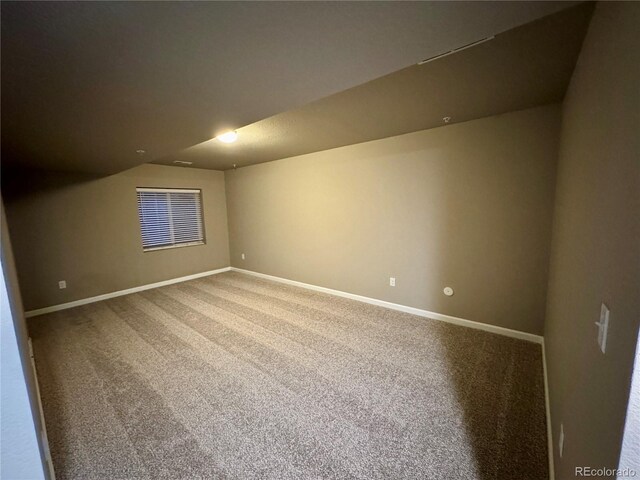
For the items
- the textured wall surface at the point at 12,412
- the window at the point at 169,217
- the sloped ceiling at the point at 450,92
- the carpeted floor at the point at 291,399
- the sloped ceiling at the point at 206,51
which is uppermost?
the sloped ceiling at the point at 450,92

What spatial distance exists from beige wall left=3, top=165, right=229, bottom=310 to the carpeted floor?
37.5 inches

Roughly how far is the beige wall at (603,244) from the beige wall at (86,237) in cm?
550

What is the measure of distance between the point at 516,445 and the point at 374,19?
2.24m

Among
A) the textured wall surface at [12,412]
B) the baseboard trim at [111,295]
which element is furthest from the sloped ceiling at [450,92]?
the baseboard trim at [111,295]

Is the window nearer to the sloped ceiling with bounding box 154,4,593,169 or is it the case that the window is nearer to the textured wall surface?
the sloped ceiling with bounding box 154,4,593,169

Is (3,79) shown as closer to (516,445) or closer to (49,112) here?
(49,112)

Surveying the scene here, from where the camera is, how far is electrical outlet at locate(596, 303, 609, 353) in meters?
0.72

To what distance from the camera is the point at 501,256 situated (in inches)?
106

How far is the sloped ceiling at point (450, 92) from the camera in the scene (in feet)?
4.51

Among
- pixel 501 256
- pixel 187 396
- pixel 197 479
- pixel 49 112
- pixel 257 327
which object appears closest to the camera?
pixel 197 479

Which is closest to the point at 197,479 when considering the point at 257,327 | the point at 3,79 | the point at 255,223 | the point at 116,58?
the point at 257,327

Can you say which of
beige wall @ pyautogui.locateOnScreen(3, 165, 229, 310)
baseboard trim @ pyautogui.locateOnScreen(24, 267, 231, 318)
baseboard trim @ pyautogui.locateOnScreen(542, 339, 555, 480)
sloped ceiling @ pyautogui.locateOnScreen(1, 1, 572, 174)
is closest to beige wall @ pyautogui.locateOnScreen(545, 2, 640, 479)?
baseboard trim @ pyautogui.locateOnScreen(542, 339, 555, 480)

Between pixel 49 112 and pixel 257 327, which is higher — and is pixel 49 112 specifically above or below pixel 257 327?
above

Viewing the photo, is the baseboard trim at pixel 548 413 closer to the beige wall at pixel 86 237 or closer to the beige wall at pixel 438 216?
the beige wall at pixel 438 216
